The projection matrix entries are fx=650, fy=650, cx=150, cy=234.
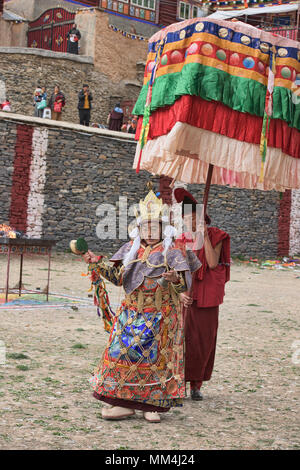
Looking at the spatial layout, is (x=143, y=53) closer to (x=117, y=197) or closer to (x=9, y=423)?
(x=117, y=197)

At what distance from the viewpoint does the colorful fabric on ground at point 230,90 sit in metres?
4.61

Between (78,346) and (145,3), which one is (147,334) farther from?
(145,3)

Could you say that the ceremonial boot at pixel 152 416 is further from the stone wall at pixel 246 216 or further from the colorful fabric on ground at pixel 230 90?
the stone wall at pixel 246 216

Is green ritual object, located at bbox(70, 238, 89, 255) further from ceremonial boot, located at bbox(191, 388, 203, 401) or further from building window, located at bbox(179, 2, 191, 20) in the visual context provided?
building window, located at bbox(179, 2, 191, 20)

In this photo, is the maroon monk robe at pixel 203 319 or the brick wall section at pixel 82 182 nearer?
the maroon monk robe at pixel 203 319

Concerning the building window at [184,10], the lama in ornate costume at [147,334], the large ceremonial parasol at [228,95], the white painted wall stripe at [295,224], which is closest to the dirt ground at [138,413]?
the lama in ornate costume at [147,334]

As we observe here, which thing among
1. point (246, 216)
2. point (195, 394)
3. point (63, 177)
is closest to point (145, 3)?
point (246, 216)

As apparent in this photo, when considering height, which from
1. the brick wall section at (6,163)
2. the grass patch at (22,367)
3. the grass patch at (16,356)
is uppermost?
the brick wall section at (6,163)

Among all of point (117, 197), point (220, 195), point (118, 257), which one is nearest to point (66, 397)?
point (118, 257)

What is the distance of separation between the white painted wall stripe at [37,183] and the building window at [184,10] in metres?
15.0

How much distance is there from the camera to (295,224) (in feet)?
80.6

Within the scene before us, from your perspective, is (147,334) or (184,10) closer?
(147,334)

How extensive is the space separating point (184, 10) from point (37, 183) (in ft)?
53.4
